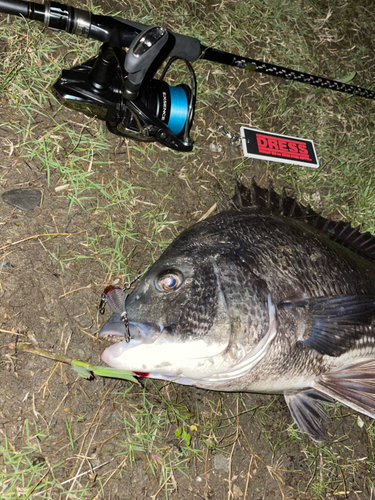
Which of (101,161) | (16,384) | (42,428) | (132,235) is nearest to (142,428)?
(42,428)

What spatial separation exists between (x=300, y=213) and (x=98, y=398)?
183cm

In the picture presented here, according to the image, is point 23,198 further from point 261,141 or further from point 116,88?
point 261,141

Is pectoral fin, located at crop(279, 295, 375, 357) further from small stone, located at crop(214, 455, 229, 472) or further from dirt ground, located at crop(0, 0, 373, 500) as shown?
small stone, located at crop(214, 455, 229, 472)

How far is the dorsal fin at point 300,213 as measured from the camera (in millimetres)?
2949

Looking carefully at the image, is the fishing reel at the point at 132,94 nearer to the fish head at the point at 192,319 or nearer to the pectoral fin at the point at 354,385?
the fish head at the point at 192,319

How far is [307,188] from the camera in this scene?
3.61 metres

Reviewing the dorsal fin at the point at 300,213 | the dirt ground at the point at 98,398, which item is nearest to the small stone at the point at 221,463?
the dirt ground at the point at 98,398

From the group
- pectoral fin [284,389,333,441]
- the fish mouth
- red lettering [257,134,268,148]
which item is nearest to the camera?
the fish mouth

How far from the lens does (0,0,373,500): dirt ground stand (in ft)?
8.08

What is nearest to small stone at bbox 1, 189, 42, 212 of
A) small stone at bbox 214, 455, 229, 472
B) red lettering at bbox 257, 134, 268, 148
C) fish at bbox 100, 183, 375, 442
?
fish at bbox 100, 183, 375, 442

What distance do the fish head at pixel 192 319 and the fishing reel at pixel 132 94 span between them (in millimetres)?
909

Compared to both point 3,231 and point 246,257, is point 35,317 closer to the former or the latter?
point 3,231

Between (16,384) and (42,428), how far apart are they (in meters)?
0.29

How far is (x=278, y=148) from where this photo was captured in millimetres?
3465
